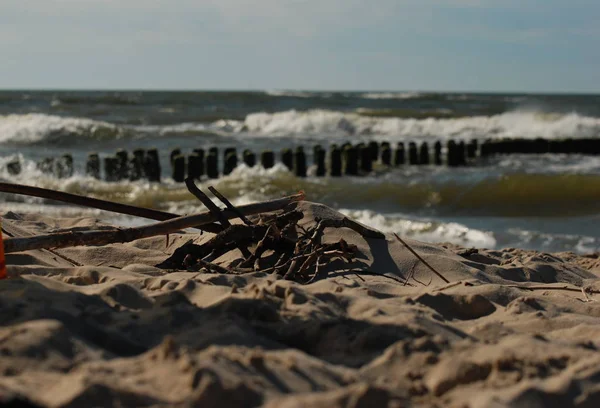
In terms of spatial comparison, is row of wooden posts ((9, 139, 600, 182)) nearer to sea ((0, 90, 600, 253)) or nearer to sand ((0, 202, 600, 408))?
sea ((0, 90, 600, 253))

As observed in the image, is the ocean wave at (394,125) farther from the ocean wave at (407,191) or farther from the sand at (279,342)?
the sand at (279,342)

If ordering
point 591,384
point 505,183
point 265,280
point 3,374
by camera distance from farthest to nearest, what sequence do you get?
point 505,183, point 265,280, point 591,384, point 3,374

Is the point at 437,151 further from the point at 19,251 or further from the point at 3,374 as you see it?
the point at 3,374

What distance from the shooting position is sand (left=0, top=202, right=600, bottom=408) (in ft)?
6.88

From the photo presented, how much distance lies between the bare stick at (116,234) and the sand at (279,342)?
13cm

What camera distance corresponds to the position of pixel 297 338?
8.98 feet

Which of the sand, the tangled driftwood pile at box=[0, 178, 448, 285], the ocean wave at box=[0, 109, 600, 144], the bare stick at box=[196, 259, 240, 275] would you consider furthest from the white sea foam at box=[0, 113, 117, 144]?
the sand

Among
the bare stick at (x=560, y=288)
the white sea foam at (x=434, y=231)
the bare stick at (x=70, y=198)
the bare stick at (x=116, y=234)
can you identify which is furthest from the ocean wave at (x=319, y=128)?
the bare stick at (x=560, y=288)

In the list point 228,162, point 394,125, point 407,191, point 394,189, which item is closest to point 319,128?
point 394,125

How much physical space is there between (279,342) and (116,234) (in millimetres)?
1511

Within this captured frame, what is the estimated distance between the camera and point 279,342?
2.70 meters

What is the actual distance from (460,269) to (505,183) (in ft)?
24.0

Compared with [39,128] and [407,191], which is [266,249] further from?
[39,128]

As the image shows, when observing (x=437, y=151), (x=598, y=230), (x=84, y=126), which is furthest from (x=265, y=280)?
(x=84, y=126)
